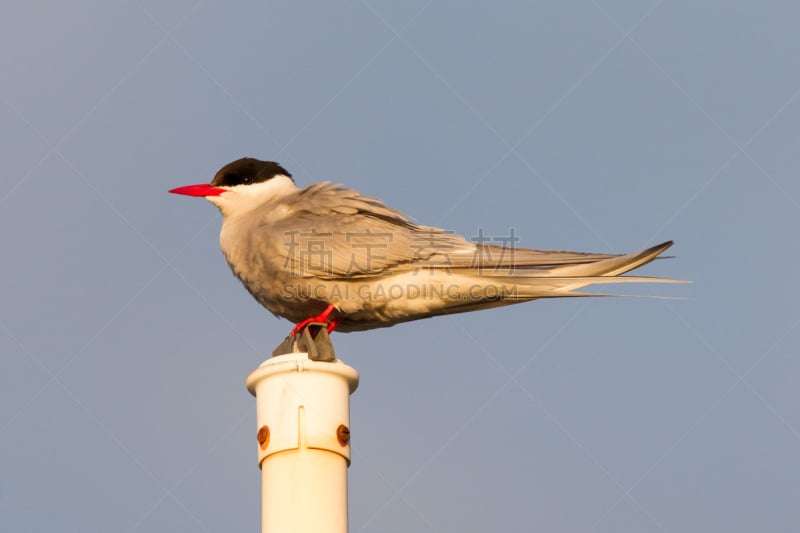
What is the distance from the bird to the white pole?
197 centimetres

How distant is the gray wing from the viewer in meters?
7.61

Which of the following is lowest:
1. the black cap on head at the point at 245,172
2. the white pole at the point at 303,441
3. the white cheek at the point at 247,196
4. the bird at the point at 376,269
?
the white pole at the point at 303,441

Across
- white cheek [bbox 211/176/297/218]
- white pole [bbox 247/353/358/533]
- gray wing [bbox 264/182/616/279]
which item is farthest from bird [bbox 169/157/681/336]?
white pole [bbox 247/353/358/533]

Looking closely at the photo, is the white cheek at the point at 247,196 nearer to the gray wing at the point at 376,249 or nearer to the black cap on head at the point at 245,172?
the black cap on head at the point at 245,172

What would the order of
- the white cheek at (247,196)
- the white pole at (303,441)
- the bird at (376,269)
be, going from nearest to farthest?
the white pole at (303,441), the bird at (376,269), the white cheek at (247,196)

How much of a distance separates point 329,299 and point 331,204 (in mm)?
645

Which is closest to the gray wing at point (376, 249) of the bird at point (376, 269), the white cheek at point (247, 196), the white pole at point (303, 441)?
the bird at point (376, 269)

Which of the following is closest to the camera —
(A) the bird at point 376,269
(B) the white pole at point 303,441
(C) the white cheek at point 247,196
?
A: (B) the white pole at point 303,441

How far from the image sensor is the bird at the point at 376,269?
7578 mm

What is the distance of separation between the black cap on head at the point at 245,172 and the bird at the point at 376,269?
73 cm

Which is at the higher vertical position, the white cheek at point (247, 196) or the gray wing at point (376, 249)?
the white cheek at point (247, 196)

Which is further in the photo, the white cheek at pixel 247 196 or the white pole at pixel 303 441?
the white cheek at pixel 247 196

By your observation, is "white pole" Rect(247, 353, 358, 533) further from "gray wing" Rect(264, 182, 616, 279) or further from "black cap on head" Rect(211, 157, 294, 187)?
"black cap on head" Rect(211, 157, 294, 187)

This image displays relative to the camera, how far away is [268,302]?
25.7 ft
